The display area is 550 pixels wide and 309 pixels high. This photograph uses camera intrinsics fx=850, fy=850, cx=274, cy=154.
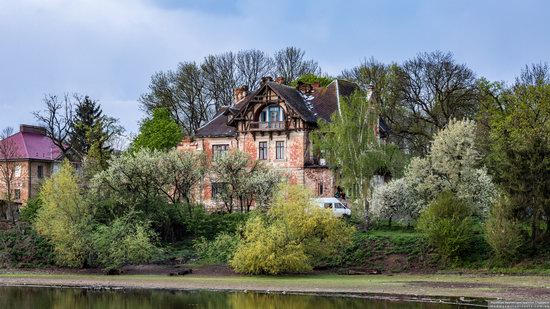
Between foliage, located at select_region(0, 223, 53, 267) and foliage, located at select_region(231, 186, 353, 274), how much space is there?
48.5ft

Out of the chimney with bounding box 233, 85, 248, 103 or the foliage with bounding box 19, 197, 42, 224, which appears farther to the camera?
the chimney with bounding box 233, 85, 248, 103

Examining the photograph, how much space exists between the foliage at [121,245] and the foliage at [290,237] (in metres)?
6.06

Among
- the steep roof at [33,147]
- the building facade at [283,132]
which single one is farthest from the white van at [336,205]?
the steep roof at [33,147]

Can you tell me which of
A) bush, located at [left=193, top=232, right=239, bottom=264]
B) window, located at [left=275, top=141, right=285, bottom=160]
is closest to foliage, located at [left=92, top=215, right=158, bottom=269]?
bush, located at [left=193, top=232, right=239, bottom=264]

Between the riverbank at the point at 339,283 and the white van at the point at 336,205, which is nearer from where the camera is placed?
the riverbank at the point at 339,283

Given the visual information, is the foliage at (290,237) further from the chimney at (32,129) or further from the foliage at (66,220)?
the chimney at (32,129)

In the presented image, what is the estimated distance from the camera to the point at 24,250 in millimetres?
58344

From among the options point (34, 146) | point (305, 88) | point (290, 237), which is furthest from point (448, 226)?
point (34, 146)

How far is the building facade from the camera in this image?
7231 cm

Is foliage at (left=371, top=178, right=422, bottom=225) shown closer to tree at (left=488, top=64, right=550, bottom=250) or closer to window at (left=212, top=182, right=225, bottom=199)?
tree at (left=488, top=64, right=550, bottom=250)

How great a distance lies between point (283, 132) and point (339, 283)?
30697 millimetres

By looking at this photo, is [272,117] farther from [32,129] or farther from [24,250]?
[32,129]

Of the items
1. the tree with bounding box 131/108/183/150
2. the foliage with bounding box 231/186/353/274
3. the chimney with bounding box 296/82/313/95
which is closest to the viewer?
the foliage with bounding box 231/186/353/274

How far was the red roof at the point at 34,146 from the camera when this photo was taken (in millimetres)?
89438
